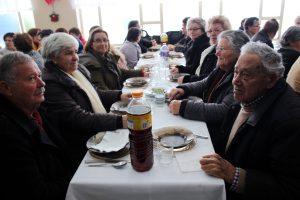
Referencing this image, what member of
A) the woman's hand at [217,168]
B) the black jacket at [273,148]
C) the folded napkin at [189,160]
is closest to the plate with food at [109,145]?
the folded napkin at [189,160]

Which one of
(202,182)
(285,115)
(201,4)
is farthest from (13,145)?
(201,4)

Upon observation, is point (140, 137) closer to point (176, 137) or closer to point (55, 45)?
point (176, 137)

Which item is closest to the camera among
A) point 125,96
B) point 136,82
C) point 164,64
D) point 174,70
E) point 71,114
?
point 71,114

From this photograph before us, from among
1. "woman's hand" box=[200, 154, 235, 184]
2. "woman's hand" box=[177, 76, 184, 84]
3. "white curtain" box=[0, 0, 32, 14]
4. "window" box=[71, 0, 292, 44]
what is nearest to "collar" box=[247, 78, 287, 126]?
"woman's hand" box=[200, 154, 235, 184]

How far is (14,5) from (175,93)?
21.8 ft

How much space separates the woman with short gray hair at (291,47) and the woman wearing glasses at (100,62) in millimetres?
1861

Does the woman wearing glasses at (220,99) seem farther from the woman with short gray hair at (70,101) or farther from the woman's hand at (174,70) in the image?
the woman's hand at (174,70)

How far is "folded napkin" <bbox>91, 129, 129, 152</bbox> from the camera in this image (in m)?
1.27

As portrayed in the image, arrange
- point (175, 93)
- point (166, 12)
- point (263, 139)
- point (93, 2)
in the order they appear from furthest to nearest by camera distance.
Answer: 1. point (166, 12)
2. point (93, 2)
3. point (175, 93)
4. point (263, 139)

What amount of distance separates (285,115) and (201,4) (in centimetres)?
607

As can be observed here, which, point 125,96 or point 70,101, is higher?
point 70,101

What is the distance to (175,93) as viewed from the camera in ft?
6.61

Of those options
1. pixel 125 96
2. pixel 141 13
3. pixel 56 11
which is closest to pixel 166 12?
pixel 141 13

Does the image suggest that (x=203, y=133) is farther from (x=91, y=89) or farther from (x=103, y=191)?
(x=91, y=89)
